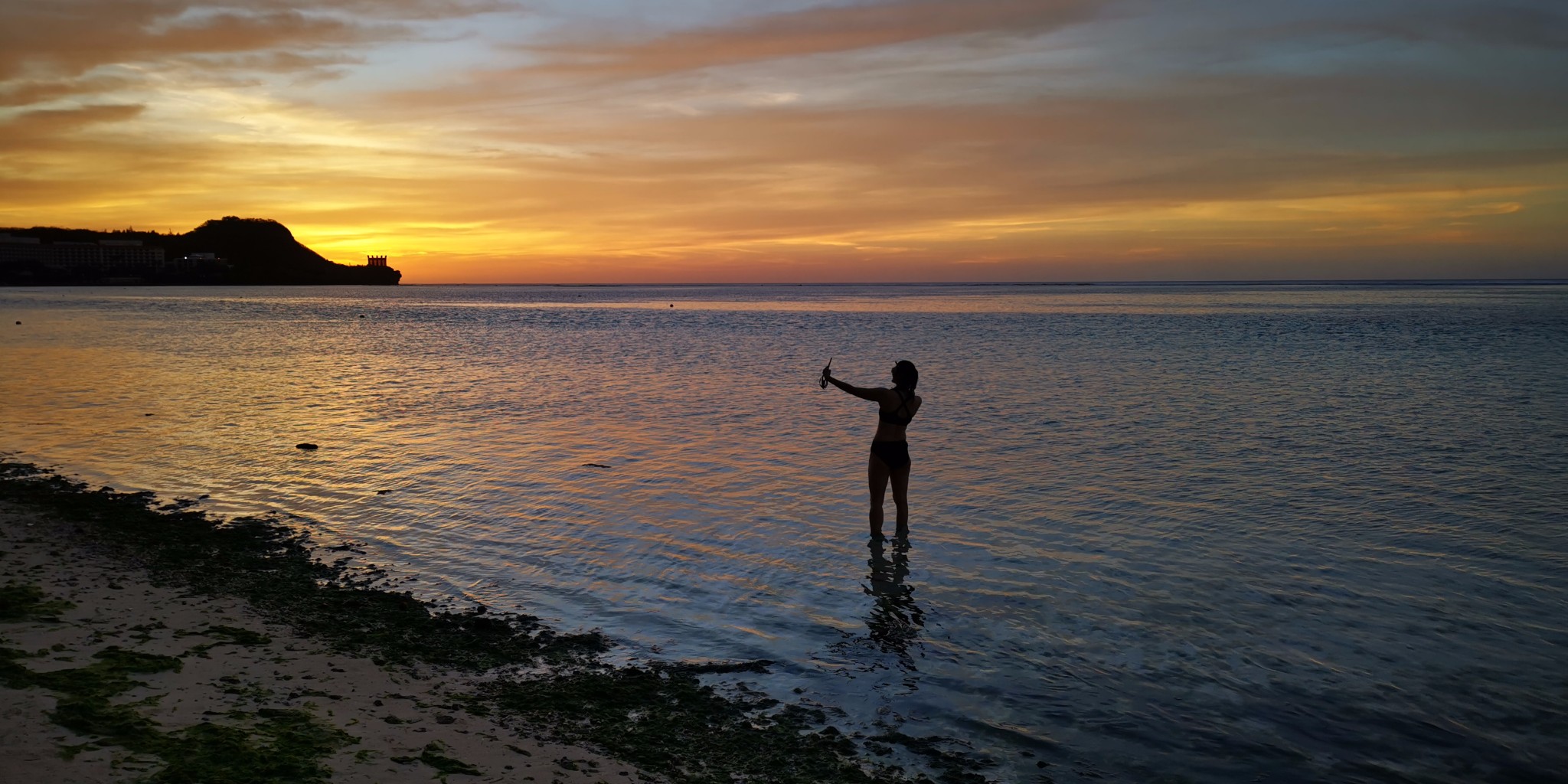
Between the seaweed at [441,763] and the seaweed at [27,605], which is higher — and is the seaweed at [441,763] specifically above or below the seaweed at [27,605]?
below

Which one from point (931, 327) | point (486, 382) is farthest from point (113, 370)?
point (931, 327)

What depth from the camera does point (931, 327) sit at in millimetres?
81125

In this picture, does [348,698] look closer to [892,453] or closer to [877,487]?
[877,487]

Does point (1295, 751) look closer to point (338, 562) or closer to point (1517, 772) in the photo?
point (1517, 772)

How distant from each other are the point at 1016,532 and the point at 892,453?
213cm

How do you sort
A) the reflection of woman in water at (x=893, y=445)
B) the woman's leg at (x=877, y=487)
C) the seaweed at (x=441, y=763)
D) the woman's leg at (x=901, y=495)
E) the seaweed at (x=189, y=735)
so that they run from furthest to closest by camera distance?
the woman's leg at (x=901, y=495) < the woman's leg at (x=877, y=487) < the reflection of woman in water at (x=893, y=445) < the seaweed at (x=441, y=763) < the seaweed at (x=189, y=735)

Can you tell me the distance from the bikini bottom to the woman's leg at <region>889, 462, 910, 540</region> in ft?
0.20

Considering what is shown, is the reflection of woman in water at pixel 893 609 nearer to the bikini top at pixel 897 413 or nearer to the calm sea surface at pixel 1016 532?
the calm sea surface at pixel 1016 532

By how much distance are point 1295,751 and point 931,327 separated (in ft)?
247

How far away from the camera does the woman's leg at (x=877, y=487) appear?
12.4 metres

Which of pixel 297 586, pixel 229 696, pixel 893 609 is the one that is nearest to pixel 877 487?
pixel 893 609

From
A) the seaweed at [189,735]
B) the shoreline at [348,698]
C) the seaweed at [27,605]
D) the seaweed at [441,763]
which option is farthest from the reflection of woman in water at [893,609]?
the seaweed at [27,605]

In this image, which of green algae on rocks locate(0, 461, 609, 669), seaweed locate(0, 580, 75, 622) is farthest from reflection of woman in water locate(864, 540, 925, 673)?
seaweed locate(0, 580, 75, 622)

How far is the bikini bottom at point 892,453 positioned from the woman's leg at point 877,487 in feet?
0.21
